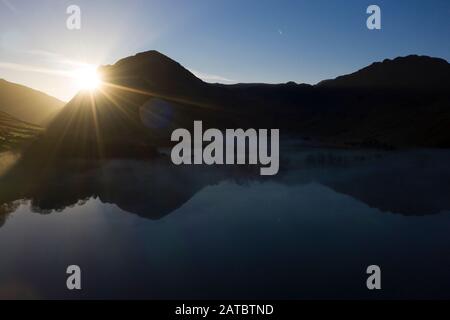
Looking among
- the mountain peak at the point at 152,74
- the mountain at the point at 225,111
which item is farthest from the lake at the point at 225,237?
the mountain peak at the point at 152,74

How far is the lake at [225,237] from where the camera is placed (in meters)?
12.6

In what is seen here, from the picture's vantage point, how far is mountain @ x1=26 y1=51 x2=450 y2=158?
8053 cm

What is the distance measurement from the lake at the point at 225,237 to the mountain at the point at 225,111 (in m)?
25.4

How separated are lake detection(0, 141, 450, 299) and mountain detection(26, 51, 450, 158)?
83.2 feet

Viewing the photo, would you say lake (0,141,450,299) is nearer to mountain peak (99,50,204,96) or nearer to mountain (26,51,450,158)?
mountain (26,51,450,158)

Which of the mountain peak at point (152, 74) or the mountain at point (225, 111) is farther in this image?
the mountain peak at point (152, 74)

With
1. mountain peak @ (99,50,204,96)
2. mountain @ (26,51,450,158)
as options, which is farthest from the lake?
mountain peak @ (99,50,204,96)

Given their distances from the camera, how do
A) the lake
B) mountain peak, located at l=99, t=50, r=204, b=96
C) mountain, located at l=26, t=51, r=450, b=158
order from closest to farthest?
1. the lake
2. mountain, located at l=26, t=51, r=450, b=158
3. mountain peak, located at l=99, t=50, r=204, b=96

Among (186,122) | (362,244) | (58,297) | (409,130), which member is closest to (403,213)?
(362,244)

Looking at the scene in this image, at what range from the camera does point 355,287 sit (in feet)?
41.1

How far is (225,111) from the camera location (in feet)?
516

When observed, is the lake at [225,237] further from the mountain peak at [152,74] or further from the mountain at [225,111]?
the mountain peak at [152,74]

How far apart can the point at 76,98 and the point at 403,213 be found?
130 metres
